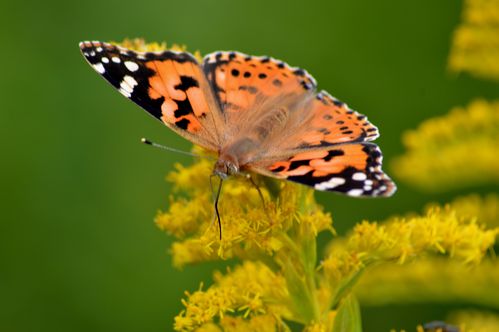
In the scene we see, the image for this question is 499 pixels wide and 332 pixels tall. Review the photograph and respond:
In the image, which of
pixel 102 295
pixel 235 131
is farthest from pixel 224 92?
pixel 102 295

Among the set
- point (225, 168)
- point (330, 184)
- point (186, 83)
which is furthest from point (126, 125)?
point (330, 184)

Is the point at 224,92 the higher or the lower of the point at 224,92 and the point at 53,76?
the lower

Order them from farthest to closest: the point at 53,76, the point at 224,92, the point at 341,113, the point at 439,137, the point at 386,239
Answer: the point at 53,76 < the point at 439,137 < the point at 224,92 < the point at 341,113 < the point at 386,239

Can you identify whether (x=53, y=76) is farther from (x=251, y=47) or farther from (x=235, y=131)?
(x=235, y=131)

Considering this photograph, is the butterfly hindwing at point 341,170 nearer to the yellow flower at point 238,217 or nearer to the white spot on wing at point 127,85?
the yellow flower at point 238,217

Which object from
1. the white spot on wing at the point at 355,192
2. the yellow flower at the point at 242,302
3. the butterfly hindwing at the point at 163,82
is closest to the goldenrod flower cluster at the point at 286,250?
the yellow flower at the point at 242,302

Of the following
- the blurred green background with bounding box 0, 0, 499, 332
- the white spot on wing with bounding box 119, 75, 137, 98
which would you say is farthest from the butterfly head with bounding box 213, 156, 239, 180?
the blurred green background with bounding box 0, 0, 499, 332
